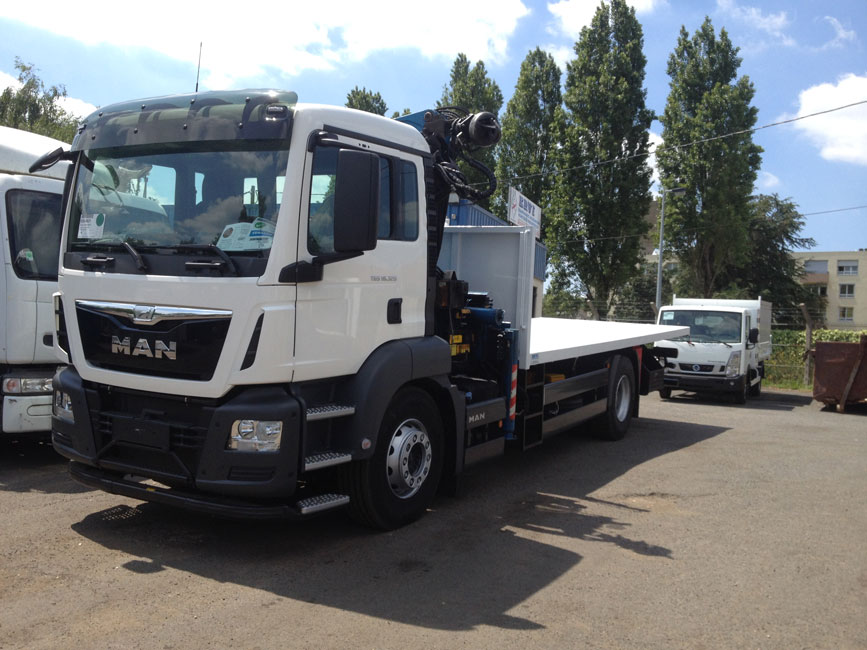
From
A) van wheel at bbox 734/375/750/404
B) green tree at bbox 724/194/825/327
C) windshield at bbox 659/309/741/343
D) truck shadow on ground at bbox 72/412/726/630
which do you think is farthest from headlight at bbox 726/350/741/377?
green tree at bbox 724/194/825/327

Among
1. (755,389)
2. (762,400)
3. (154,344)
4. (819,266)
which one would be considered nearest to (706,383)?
(762,400)

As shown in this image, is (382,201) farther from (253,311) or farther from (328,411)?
(328,411)

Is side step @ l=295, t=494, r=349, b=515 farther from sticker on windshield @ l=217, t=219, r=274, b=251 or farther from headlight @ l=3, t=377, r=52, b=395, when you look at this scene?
headlight @ l=3, t=377, r=52, b=395

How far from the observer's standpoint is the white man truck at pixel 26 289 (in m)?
6.77

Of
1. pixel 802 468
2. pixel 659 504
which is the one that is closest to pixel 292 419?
pixel 659 504

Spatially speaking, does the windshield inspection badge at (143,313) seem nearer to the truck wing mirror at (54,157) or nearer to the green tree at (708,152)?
the truck wing mirror at (54,157)

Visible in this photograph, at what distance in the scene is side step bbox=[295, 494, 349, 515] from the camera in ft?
15.2

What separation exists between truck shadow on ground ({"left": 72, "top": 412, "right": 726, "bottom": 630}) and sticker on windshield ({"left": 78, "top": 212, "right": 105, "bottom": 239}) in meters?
2.08

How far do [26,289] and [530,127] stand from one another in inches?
1182

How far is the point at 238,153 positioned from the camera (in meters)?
4.77

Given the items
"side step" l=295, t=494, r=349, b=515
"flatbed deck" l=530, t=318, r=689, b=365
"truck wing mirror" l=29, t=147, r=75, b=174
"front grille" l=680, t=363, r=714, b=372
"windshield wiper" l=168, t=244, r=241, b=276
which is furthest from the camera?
"front grille" l=680, t=363, r=714, b=372

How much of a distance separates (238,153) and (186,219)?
53 cm

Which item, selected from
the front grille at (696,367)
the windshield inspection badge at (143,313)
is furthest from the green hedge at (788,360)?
the windshield inspection badge at (143,313)

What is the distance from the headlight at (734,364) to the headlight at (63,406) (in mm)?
13075
